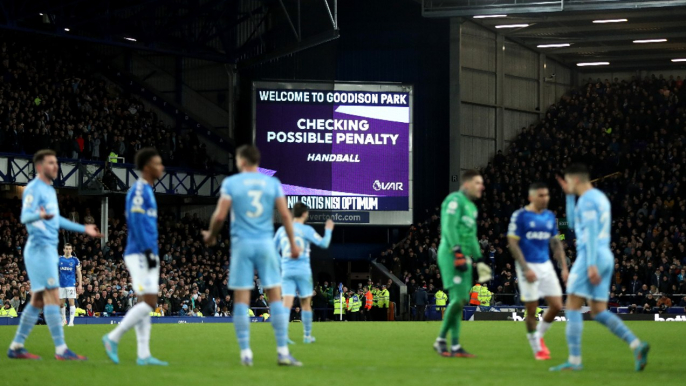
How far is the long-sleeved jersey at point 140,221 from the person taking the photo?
10867 mm

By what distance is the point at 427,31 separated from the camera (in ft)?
154

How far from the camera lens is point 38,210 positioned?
464 inches

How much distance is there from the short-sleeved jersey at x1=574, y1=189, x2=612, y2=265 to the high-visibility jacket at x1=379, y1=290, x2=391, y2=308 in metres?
28.3

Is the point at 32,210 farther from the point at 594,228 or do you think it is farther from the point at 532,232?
the point at 594,228

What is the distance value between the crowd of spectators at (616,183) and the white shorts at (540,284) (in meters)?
23.1

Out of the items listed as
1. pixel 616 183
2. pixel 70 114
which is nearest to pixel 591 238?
pixel 70 114

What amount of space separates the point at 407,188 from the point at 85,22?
13.2 meters

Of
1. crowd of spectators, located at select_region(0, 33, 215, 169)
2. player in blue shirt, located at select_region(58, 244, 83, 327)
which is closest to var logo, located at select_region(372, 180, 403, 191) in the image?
crowd of spectators, located at select_region(0, 33, 215, 169)

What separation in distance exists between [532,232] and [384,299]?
26.4 metres

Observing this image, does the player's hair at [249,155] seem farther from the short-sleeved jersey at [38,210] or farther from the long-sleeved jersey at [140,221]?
the short-sleeved jersey at [38,210]

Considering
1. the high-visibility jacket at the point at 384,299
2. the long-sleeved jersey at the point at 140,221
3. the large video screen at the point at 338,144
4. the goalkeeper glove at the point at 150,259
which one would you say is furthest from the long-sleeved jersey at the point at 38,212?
the high-visibility jacket at the point at 384,299

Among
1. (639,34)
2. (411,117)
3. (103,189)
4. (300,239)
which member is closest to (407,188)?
(411,117)

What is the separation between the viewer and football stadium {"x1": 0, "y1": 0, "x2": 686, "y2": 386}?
15.6 m

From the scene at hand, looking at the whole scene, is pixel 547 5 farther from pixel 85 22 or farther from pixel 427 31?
pixel 85 22
